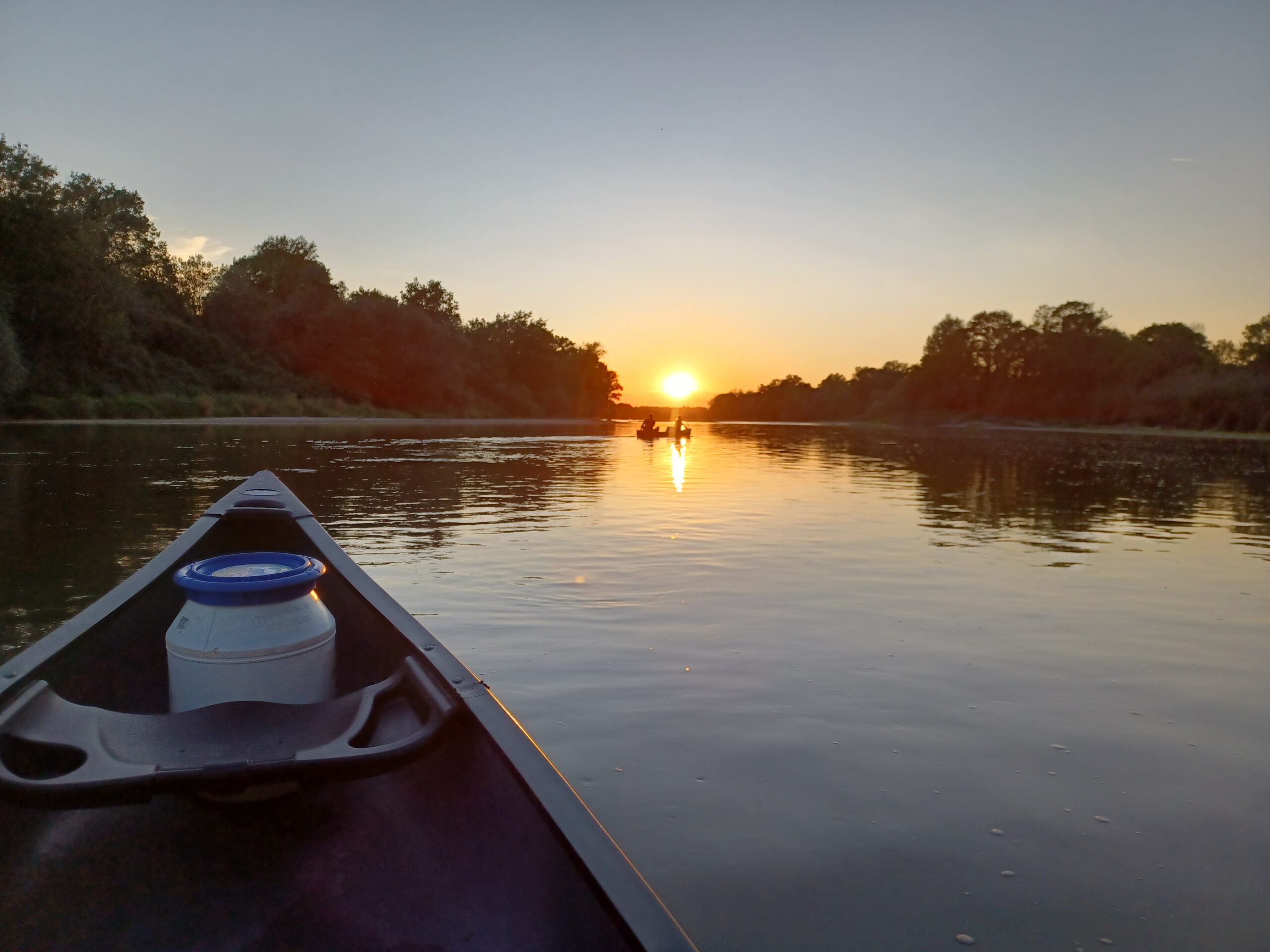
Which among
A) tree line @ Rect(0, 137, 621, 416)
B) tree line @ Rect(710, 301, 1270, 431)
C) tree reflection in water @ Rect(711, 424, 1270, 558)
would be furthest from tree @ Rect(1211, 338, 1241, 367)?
tree line @ Rect(0, 137, 621, 416)

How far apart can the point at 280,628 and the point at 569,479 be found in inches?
581

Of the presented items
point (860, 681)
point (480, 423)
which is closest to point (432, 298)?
point (480, 423)

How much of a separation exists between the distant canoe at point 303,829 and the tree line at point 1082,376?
75526 millimetres

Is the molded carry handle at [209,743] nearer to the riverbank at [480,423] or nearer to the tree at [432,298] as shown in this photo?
the riverbank at [480,423]

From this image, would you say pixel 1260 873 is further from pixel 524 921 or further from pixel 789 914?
pixel 524 921

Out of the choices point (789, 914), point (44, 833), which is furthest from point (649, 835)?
point (44, 833)

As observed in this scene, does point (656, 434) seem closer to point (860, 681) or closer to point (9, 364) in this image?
point (9, 364)

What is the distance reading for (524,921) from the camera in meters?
1.76

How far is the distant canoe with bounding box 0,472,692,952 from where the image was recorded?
5.91 ft

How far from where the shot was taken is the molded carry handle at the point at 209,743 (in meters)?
1.91

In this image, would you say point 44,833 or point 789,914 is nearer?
point 44,833

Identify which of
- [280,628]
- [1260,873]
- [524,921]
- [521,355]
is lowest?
[1260,873]

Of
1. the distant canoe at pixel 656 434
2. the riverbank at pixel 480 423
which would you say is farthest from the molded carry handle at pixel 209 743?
the riverbank at pixel 480 423

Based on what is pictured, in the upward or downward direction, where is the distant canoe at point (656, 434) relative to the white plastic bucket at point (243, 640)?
downward
